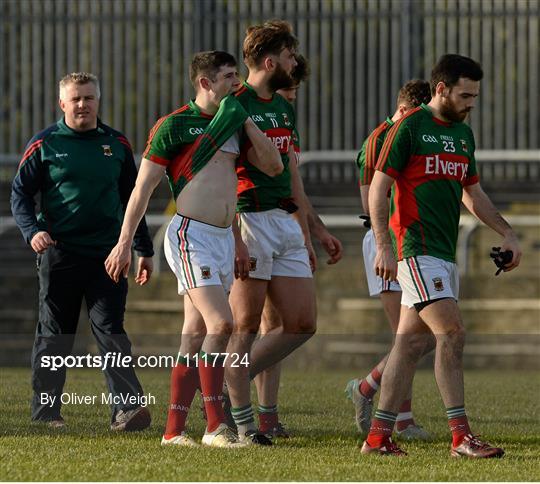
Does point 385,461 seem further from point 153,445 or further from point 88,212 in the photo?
point 88,212

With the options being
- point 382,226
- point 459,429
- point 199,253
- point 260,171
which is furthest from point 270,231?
point 459,429

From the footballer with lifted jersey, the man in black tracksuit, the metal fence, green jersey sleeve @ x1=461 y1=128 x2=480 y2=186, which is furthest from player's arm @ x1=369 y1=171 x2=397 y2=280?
the metal fence

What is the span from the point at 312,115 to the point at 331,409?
30.2 ft

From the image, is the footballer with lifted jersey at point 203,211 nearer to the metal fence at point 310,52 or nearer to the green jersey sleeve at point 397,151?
the green jersey sleeve at point 397,151

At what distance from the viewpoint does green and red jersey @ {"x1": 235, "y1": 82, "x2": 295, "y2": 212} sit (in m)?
8.05

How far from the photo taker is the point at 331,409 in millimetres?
9234

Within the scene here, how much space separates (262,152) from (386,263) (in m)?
0.87

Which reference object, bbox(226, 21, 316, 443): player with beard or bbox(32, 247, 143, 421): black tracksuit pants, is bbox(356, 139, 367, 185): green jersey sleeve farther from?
bbox(32, 247, 143, 421): black tracksuit pants

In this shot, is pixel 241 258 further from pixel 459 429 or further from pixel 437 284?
pixel 459 429

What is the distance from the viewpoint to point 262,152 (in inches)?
301

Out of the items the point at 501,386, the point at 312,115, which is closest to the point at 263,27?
the point at 501,386

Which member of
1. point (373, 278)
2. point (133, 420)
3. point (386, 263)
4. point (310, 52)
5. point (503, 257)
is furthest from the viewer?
point (310, 52)

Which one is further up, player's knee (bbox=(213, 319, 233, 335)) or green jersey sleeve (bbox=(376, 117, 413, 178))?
green jersey sleeve (bbox=(376, 117, 413, 178))

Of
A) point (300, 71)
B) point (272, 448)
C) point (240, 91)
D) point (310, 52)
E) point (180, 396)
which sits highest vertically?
point (310, 52)
